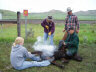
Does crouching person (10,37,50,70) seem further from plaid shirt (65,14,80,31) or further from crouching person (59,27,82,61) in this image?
plaid shirt (65,14,80,31)

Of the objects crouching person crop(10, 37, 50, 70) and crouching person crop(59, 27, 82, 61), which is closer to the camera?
crouching person crop(10, 37, 50, 70)

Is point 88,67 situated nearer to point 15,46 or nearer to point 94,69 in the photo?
point 94,69

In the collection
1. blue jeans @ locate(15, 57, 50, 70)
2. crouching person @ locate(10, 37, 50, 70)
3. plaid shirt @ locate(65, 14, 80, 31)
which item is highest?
plaid shirt @ locate(65, 14, 80, 31)

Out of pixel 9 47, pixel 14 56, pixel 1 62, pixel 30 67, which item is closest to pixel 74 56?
pixel 30 67

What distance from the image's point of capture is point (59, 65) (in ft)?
13.9

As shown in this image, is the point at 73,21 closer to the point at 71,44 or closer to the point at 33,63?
the point at 71,44

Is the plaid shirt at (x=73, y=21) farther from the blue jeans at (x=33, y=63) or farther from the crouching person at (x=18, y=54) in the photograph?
the crouching person at (x=18, y=54)

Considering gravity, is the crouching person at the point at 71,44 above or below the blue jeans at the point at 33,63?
above

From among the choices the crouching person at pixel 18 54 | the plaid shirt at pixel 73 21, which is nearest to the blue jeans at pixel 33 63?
the crouching person at pixel 18 54

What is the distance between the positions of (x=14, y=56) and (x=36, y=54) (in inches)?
45.1

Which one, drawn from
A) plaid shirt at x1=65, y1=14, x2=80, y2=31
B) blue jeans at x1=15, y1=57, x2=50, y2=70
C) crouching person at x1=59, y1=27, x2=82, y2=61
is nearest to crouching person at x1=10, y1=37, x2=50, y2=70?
blue jeans at x1=15, y1=57, x2=50, y2=70

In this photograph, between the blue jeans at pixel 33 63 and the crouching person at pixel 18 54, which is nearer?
the crouching person at pixel 18 54

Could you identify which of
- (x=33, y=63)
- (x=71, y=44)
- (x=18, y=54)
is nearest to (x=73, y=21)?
(x=71, y=44)

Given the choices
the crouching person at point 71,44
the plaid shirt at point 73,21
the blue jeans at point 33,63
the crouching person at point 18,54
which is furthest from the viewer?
the plaid shirt at point 73,21
